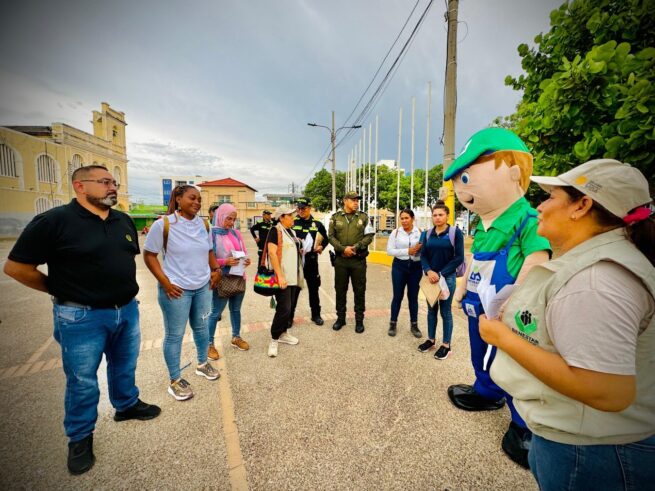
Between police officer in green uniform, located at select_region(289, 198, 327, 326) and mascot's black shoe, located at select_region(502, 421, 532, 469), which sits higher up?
police officer in green uniform, located at select_region(289, 198, 327, 326)

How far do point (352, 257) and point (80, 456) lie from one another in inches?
136

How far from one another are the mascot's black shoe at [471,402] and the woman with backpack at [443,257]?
2.64 ft

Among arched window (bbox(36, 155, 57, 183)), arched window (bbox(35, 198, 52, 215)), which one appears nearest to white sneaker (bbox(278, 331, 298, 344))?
arched window (bbox(35, 198, 52, 215))

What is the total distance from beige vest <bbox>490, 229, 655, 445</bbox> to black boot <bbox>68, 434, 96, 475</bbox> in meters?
2.73

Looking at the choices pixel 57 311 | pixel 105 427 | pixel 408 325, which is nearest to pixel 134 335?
pixel 57 311

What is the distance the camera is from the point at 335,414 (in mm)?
2453

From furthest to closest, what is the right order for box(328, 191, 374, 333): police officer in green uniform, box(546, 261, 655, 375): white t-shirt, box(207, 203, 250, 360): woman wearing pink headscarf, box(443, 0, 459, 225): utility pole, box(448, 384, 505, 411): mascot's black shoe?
box(443, 0, 459, 225): utility pole < box(328, 191, 374, 333): police officer in green uniform < box(207, 203, 250, 360): woman wearing pink headscarf < box(448, 384, 505, 411): mascot's black shoe < box(546, 261, 655, 375): white t-shirt

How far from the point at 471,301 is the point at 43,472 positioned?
128 inches

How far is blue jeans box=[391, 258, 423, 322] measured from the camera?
4.04 m

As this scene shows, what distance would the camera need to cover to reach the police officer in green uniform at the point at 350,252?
14.2ft

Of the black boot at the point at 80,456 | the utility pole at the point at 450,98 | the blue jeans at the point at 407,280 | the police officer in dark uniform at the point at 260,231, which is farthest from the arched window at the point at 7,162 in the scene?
the blue jeans at the point at 407,280

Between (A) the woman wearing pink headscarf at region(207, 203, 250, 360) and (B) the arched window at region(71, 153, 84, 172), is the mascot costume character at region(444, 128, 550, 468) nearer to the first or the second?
(A) the woman wearing pink headscarf at region(207, 203, 250, 360)

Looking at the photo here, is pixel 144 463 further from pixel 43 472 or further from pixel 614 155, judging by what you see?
pixel 614 155

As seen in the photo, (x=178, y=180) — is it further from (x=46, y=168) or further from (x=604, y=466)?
(x=604, y=466)
